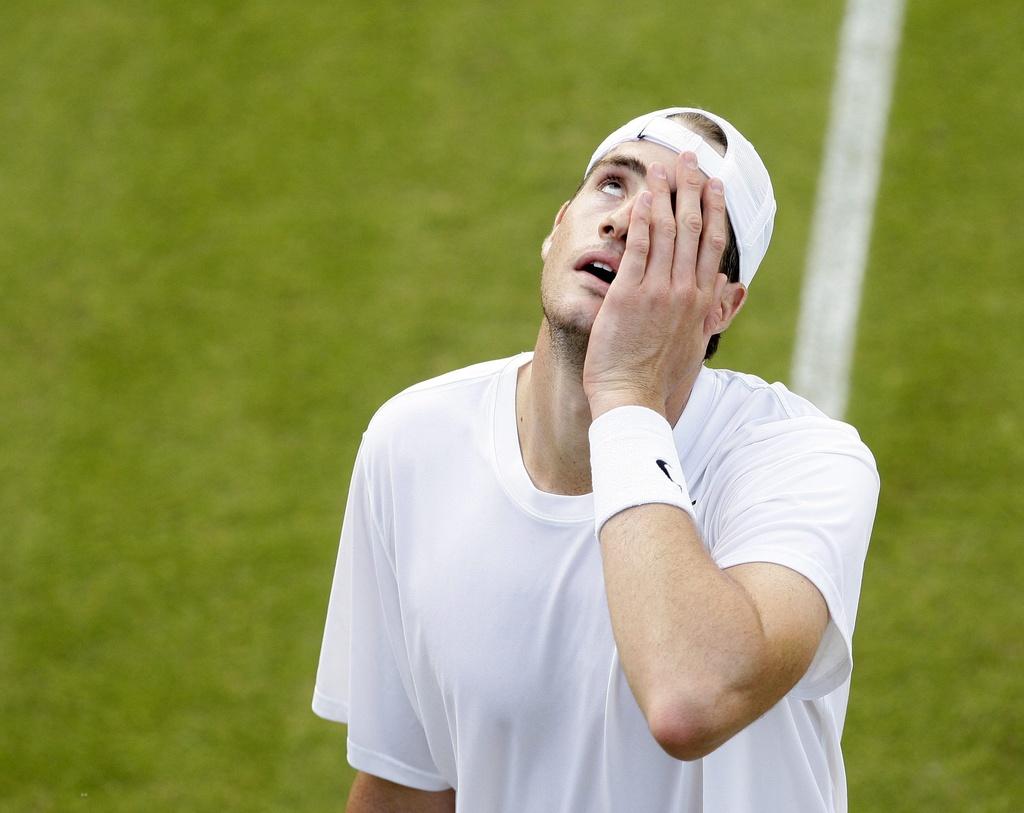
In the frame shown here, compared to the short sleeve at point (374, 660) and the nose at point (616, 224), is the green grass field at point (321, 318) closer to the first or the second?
the short sleeve at point (374, 660)

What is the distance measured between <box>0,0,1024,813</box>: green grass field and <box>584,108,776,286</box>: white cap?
2784mm

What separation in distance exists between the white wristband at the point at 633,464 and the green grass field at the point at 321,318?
3.07 metres

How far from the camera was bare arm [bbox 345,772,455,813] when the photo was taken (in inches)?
127

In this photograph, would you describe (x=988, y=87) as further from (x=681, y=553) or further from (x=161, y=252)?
(x=681, y=553)

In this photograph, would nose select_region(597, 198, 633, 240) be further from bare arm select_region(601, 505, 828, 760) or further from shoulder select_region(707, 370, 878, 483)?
Answer: bare arm select_region(601, 505, 828, 760)

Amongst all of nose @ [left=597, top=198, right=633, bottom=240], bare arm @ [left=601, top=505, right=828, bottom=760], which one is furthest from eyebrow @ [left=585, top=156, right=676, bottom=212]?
bare arm @ [left=601, top=505, right=828, bottom=760]

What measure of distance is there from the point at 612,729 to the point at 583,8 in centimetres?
635

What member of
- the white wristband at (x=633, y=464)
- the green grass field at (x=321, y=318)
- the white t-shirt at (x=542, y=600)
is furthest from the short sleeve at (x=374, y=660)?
the green grass field at (x=321, y=318)

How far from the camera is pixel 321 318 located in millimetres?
6887

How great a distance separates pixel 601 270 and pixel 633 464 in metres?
0.61

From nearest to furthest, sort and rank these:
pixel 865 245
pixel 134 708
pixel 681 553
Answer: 1. pixel 681 553
2. pixel 134 708
3. pixel 865 245

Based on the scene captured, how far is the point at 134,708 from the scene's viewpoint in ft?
17.9

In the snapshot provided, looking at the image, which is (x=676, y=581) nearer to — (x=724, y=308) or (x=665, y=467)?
(x=665, y=467)

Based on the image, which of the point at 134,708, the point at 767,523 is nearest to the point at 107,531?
the point at 134,708
